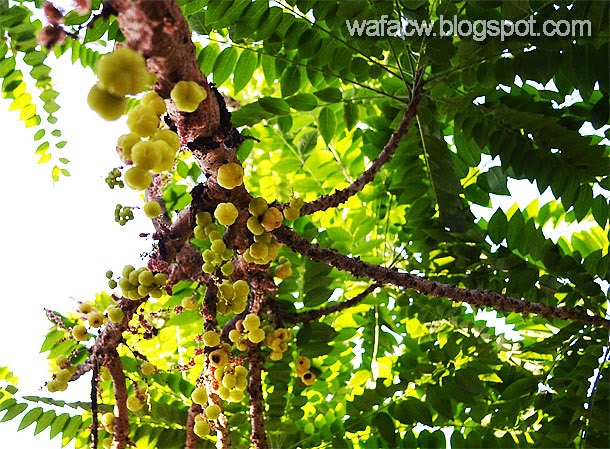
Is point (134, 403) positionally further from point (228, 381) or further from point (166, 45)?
point (166, 45)

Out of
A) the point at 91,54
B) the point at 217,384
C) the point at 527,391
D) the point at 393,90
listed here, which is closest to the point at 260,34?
the point at 393,90

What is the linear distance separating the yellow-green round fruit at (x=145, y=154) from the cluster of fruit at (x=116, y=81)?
81 mm

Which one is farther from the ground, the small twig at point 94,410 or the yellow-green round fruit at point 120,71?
the yellow-green round fruit at point 120,71

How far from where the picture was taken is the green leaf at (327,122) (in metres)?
1.94

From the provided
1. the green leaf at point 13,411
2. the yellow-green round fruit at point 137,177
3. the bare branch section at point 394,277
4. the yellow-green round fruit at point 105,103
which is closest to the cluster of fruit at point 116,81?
the yellow-green round fruit at point 105,103

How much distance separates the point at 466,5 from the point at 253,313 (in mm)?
1041

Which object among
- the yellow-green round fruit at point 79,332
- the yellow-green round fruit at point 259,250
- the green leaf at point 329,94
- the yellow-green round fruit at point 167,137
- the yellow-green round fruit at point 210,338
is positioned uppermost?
the green leaf at point 329,94

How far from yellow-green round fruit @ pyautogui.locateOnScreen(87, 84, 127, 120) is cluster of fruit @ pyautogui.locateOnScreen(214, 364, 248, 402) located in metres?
0.89

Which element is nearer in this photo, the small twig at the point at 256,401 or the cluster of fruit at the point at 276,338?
the small twig at the point at 256,401

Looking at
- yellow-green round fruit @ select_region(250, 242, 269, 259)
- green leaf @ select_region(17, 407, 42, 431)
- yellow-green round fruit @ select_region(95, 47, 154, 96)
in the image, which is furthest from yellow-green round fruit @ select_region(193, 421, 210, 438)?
yellow-green round fruit @ select_region(95, 47, 154, 96)

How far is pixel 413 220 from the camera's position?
201cm

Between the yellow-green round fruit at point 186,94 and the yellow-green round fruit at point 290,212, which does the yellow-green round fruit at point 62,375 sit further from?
the yellow-green round fruit at point 186,94

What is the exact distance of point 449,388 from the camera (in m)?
1.85

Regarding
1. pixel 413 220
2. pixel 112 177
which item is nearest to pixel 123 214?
pixel 112 177
